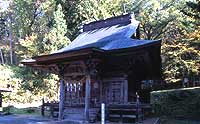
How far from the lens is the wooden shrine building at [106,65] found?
58.1 ft

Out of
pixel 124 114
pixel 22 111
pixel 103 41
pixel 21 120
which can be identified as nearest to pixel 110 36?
pixel 103 41

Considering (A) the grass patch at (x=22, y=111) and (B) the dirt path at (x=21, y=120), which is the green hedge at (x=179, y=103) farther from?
(A) the grass patch at (x=22, y=111)

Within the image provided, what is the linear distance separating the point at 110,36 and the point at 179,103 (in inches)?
264

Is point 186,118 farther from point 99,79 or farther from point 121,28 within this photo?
point 121,28

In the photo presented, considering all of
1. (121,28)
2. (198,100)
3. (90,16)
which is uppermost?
(90,16)

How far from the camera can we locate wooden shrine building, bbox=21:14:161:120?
1770 cm

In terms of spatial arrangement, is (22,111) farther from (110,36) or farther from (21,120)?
(110,36)

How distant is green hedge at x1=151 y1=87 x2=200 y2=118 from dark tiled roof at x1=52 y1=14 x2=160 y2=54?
4.26m

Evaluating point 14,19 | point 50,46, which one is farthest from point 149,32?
point 14,19

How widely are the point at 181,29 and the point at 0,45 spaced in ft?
102

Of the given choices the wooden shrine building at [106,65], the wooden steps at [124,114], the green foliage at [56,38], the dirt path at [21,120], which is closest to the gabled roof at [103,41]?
the wooden shrine building at [106,65]

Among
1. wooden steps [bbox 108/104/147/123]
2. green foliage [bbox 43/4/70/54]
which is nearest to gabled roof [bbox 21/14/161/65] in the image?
wooden steps [bbox 108/104/147/123]

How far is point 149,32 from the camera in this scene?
3634cm

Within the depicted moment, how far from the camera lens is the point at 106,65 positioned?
20641mm
